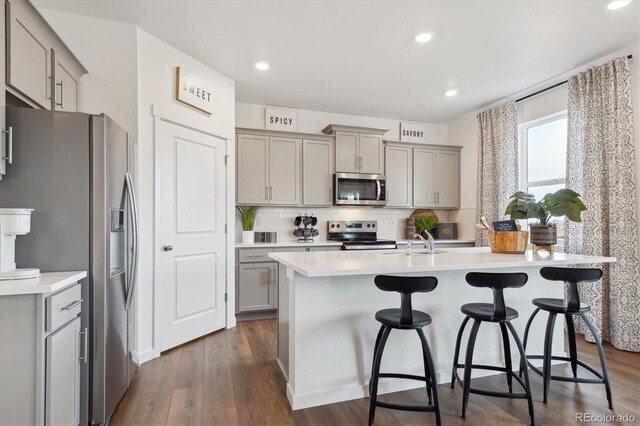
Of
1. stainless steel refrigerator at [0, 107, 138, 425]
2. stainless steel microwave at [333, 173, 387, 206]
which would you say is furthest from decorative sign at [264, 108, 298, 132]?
stainless steel refrigerator at [0, 107, 138, 425]

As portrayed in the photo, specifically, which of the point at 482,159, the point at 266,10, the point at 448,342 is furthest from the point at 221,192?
the point at 482,159

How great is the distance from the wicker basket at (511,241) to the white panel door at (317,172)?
7.77ft

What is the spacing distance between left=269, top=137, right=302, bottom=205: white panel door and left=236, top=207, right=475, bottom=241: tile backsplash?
0.99ft

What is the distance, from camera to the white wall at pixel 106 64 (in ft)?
8.87

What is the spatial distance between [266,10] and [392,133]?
127 inches

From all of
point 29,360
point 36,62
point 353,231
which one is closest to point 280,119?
point 353,231

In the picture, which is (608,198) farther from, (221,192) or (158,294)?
(158,294)

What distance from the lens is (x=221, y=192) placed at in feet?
12.0

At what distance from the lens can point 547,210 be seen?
8.91ft

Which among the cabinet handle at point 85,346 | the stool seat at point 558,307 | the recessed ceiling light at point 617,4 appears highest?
the recessed ceiling light at point 617,4

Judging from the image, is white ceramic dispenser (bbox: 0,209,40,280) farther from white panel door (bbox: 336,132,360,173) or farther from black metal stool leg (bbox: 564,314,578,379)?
white panel door (bbox: 336,132,360,173)

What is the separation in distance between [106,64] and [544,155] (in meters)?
4.65

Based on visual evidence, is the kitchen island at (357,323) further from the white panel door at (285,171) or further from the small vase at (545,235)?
the white panel door at (285,171)

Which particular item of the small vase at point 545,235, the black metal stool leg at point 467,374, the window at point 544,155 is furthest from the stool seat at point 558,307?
the window at point 544,155
